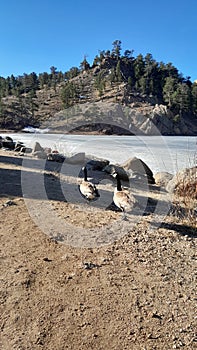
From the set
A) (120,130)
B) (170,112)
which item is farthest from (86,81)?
(120,130)

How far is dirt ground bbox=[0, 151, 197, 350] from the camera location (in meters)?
2.39

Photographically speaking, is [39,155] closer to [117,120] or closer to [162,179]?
[162,179]

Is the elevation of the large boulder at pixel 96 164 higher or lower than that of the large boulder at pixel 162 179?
higher

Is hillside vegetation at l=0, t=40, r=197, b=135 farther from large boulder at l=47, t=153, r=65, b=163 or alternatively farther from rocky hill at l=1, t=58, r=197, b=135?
large boulder at l=47, t=153, r=65, b=163

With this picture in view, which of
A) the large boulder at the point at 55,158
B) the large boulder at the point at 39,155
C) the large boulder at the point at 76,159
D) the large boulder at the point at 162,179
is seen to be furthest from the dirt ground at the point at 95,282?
the large boulder at the point at 39,155

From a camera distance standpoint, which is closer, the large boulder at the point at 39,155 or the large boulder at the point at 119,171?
the large boulder at the point at 119,171

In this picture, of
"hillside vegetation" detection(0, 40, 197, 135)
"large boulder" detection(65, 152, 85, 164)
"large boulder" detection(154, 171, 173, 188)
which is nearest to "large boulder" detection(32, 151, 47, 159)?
"large boulder" detection(65, 152, 85, 164)

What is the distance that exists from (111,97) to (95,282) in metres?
62.4

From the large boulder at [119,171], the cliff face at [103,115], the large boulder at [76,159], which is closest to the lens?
the large boulder at [119,171]

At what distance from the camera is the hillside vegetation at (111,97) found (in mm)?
52469

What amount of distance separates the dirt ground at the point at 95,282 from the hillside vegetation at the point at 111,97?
1614 inches

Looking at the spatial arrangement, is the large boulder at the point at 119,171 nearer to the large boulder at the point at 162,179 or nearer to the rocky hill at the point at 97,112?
the large boulder at the point at 162,179

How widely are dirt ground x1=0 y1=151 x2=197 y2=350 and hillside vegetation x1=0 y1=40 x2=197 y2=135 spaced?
41002 millimetres

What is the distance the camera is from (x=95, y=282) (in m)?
3.13
